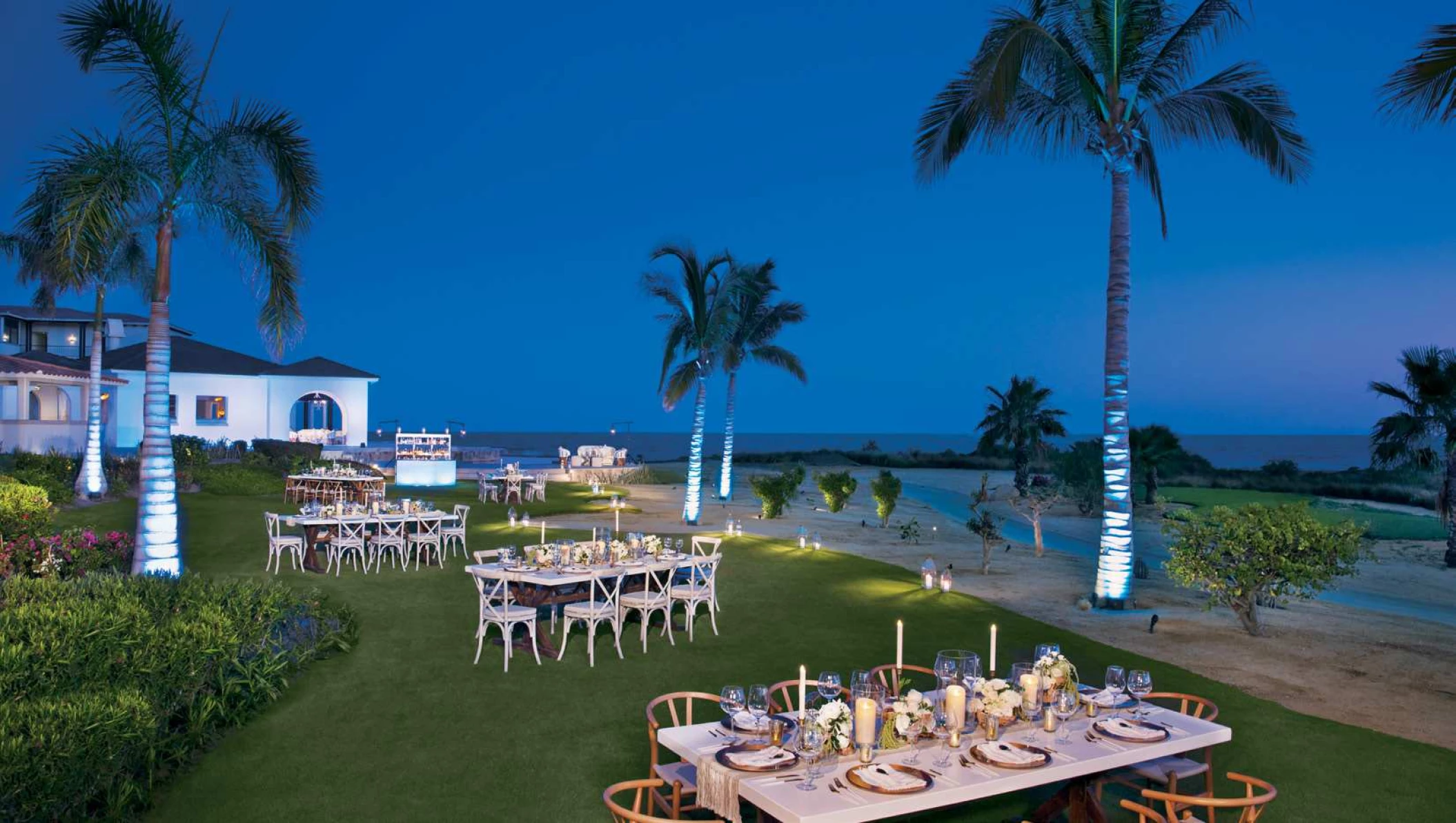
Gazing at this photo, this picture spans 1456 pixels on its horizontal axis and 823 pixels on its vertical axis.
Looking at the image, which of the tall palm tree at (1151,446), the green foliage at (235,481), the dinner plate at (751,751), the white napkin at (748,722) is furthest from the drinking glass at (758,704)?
the tall palm tree at (1151,446)

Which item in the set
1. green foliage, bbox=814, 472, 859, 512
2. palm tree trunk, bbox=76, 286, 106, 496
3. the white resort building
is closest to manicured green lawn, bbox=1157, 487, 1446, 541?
green foliage, bbox=814, 472, 859, 512

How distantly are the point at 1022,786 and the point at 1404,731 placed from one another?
554 cm

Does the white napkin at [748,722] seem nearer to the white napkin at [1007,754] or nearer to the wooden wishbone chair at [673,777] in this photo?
the wooden wishbone chair at [673,777]

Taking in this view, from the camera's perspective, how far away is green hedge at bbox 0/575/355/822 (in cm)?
475

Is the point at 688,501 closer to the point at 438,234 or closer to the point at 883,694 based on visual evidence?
the point at 883,694

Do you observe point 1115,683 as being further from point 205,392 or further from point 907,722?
point 205,392

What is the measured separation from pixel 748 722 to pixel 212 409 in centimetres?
3607

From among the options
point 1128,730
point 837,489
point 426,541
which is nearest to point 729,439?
point 837,489

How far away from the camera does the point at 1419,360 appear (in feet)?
61.1

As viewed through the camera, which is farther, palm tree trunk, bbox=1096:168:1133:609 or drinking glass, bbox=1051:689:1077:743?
palm tree trunk, bbox=1096:168:1133:609

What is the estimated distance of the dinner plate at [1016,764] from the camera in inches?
161

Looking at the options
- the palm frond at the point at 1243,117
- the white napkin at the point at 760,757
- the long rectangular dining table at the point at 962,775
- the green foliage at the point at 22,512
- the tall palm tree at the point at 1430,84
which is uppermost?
the palm frond at the point at 1243,117

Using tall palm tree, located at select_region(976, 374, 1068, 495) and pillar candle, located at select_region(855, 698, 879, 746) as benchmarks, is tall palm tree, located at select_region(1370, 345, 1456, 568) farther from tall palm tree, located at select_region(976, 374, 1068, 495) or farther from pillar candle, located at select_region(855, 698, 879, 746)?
pillar candle, located at select_region(855, 698, 879, 746)

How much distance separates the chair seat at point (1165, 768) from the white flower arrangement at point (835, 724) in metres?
2.21
